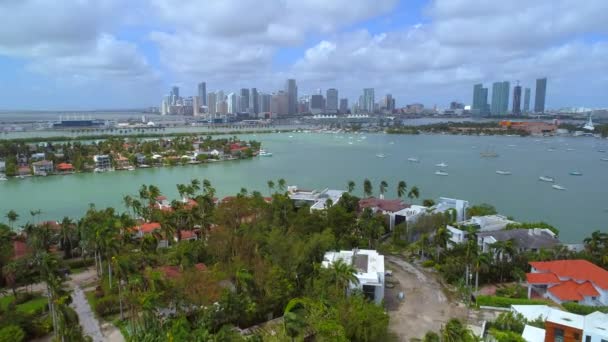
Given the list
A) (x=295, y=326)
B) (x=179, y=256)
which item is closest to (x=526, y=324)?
(x=295, y=326)

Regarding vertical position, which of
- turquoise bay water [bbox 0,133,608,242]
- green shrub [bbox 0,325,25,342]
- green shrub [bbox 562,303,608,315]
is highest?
green shrub [bbox 0,325,25,342]

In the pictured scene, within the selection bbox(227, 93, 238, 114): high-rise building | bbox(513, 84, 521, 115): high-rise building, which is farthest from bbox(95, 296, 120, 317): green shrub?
bbox(513, 84, 521, 115): high-rise building

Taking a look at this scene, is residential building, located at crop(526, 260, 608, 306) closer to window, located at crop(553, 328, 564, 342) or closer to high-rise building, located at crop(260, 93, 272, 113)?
window, located at crop(553, 328, 564, 342)

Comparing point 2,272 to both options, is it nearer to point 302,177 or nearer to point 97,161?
point 302,177

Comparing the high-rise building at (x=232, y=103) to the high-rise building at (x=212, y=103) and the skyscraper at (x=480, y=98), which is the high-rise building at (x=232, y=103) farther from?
the skyscraper at (x=480, y=98)

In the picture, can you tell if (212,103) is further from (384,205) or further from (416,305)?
(416,305)

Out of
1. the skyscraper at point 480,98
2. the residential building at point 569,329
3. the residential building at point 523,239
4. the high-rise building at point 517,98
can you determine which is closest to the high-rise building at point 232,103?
the skyscraper at point 480,98

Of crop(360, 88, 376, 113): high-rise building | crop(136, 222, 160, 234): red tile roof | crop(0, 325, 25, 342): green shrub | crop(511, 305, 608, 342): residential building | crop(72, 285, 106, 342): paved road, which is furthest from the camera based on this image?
crop(360, 88, 376, 113): high-rise building
